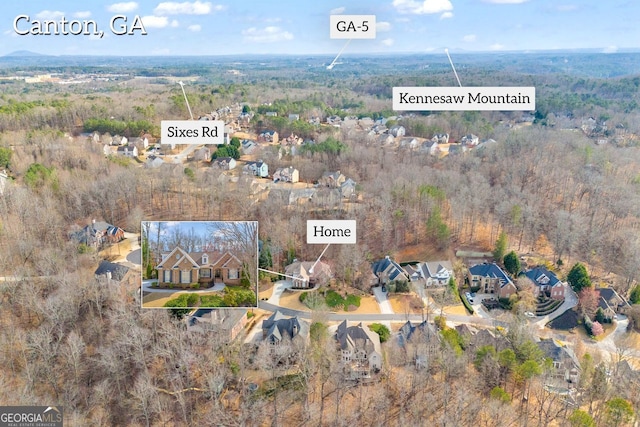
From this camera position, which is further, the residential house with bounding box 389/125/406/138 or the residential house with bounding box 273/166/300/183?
the residential house with bounding box 389/125/406/138

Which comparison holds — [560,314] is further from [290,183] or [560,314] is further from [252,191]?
[290,183]

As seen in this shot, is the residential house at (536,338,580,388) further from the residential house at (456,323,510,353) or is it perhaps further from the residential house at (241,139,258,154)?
the residential house at (241,139,258,154)

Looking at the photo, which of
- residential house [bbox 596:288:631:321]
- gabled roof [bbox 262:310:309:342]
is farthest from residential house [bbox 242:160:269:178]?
residential house [bbox 596:288:631:321]

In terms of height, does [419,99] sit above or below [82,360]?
above

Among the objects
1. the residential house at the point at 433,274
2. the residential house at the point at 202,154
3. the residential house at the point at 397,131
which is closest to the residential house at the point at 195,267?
the residential house at the point at 433,274

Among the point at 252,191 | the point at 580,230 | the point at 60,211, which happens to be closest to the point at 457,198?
the point at 580,230

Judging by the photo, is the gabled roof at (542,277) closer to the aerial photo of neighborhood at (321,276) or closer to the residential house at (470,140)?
the aerial photo of neighborhood at (321,276)
